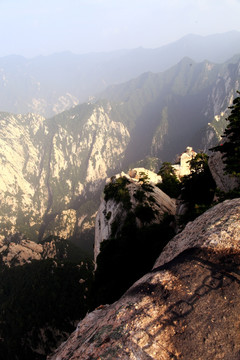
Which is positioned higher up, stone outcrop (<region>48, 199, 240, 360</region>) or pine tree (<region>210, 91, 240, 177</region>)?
pine tree (<region>210, 91, 240, 177</region>)

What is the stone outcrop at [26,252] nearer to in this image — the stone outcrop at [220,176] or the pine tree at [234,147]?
the stone outcrop at [220,176]

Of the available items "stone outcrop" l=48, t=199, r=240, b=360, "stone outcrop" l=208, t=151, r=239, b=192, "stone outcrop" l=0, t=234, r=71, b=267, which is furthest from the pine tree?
"stone outcrop" l=0, t=234, r=71, b=267

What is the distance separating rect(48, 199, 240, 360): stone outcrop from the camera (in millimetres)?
8672

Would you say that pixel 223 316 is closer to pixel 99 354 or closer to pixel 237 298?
pixel 237 298

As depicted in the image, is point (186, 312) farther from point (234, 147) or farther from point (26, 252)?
point (26, 252)

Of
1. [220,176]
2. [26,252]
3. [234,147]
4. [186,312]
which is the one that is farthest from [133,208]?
[26,252]

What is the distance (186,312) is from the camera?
959 cm

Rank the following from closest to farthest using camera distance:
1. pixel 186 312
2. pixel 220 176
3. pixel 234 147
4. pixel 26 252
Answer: pixel 186 312 < pixel 234 147 < pixel 220 176 < pixel 26 252

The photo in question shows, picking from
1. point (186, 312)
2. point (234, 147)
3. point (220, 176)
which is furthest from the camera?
point (220, 176)

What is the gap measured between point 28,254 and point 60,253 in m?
24.9

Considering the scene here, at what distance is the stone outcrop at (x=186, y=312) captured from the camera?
28.5 ft

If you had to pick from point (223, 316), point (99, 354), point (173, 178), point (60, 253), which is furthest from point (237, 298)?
point (60, 253)

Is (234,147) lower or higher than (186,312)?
higher

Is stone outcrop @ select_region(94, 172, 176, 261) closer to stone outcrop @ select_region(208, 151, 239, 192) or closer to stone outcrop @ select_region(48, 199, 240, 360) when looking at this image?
stone outcrop @ select_region(208, 151, 239, 192)
